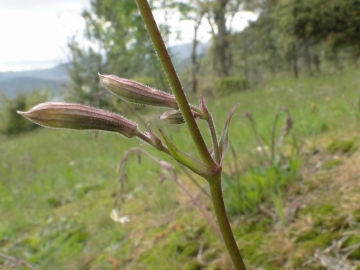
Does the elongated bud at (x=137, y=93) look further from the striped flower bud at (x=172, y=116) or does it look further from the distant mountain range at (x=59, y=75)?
the distant mountain range at (x=59, y=75)

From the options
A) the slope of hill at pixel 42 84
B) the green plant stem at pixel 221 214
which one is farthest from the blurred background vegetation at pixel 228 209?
the slope of hill at pixel 42 84

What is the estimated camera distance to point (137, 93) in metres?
0.91

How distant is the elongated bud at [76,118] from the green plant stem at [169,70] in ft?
0.53

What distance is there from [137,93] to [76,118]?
0.16 metres

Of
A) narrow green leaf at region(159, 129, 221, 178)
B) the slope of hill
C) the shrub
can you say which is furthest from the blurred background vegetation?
the shrub

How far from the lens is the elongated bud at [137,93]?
896mm

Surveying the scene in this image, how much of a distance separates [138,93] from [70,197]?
308 cm

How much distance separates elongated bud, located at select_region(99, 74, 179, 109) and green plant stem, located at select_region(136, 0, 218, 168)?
5.3 inches

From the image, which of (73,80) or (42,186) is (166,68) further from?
(73,80)

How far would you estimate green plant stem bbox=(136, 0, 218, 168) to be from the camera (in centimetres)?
70

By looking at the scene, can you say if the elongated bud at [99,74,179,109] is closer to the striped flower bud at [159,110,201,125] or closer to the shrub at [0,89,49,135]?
the striped flower bud at [159,110,201,125]

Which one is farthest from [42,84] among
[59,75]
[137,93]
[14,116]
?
[137,93]

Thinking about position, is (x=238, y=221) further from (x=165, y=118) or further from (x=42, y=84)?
(x=42, y=84)

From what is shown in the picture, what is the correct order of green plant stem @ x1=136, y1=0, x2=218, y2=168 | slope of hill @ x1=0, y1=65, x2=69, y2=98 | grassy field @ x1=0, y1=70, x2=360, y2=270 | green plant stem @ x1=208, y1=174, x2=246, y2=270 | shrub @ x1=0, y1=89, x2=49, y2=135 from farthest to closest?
1. shrub @ x1=0, y1=89, x2=49, y2=135
2. slope of hill @ x1=0, y1=65, x2=69, y2=98
3. grassy field @ x1=0, y1=70, x2=360, y2=270
4. green plant stem @ x1=208, y1=174, x2=246, y2=270
5. green plant stem @ x1=136, y1=0, x2=218, y2=168
